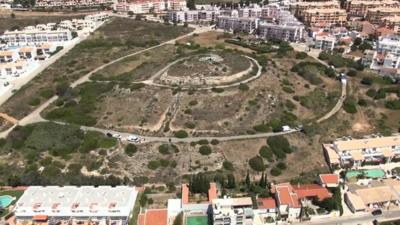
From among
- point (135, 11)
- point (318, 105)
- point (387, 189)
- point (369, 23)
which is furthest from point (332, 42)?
point (135, 11)

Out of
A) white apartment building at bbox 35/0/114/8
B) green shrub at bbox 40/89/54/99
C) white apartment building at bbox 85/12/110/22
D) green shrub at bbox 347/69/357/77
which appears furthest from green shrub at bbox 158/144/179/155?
white apartment building at bbox 35/0/114/8

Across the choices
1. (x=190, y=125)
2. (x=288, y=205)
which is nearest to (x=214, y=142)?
(x=190, y=125)

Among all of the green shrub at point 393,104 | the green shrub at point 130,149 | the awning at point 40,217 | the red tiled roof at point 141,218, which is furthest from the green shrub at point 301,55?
the awning at point 40,217

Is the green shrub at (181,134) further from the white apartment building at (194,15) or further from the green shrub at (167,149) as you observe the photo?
the white apartment building at (194,15)

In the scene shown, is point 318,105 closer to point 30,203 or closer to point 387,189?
point 387,189

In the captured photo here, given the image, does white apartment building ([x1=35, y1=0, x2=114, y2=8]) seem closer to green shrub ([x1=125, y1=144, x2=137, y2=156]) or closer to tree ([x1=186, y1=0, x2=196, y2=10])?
tree ([x1=186, y1=0, x2=196, y2=10])

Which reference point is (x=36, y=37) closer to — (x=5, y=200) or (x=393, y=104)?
(x=5, y=200)
